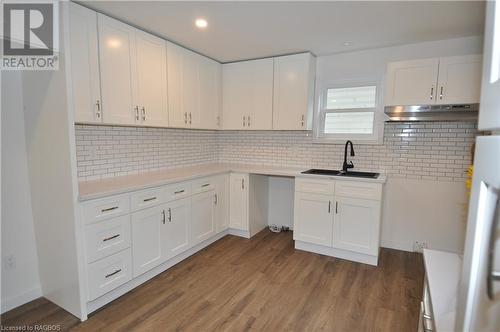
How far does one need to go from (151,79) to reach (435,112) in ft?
9.58

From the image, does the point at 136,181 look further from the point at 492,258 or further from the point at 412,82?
the point at 412,82

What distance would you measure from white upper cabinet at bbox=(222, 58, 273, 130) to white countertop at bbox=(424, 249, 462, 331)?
2478 millimetres

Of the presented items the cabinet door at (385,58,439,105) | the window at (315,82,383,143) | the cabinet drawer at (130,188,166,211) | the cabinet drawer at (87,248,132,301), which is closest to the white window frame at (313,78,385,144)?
the window at (315,82,383,143)

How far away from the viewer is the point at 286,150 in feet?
12.9

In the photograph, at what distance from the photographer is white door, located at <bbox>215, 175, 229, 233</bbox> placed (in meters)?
3.51

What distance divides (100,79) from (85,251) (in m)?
1.42

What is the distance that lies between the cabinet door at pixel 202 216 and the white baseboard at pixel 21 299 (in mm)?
1429

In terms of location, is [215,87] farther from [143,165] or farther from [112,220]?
[112,220]

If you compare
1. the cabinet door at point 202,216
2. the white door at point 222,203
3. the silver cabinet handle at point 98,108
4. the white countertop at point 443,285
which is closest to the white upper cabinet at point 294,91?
the white door at point 222,203

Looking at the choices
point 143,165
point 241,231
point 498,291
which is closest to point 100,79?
point 143,165

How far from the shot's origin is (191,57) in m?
3.33

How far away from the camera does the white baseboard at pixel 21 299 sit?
2182 millimetres

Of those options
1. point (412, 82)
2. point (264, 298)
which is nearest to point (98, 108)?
point (264, 298)

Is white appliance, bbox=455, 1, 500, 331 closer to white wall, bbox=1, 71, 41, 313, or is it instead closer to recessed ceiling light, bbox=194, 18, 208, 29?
recessed ceiling light, bbox=194, 18, 208, 29
